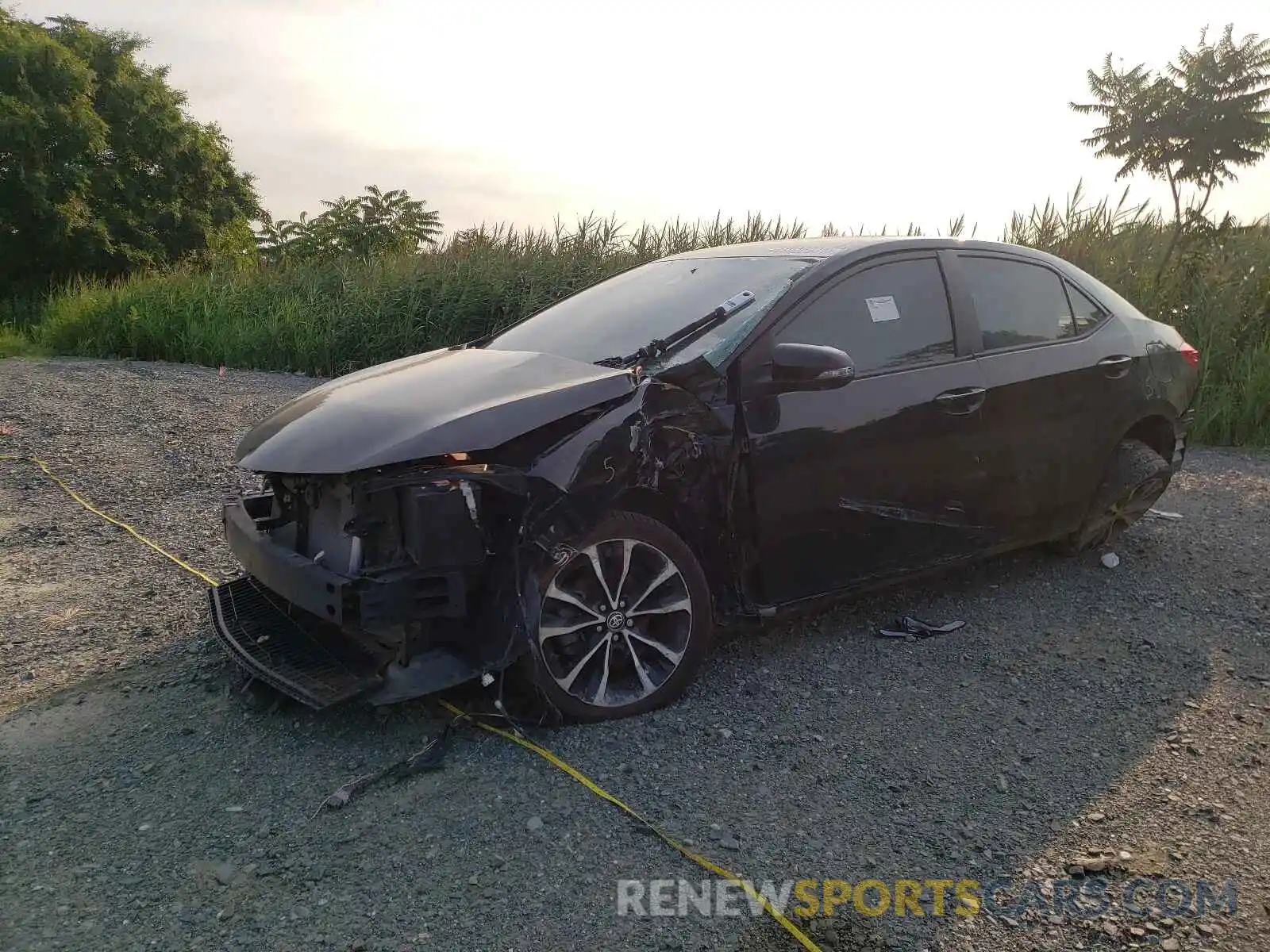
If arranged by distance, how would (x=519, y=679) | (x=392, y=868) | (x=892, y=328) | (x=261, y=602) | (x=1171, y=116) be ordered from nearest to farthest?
1. (x=392, y=868)
2. (x=519, y=679)
3. (x=261, y=602)
4. (x=892, y=328)
5. (x=1171, y=116)

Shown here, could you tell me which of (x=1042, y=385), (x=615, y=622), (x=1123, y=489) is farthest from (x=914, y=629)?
(x=615, y=622)

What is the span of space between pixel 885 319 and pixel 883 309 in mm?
46

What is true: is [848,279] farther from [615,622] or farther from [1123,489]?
[1123,489]

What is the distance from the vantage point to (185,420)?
862cm

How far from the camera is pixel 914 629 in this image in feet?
14.3

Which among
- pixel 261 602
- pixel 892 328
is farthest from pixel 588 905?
pixel 892 328

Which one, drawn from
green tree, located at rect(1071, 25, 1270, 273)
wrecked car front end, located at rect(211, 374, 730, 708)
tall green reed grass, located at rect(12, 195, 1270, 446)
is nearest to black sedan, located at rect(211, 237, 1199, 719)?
wrecked car front end, located at rect(211, 374, 730, 708)

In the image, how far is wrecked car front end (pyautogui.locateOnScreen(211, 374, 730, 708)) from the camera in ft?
10.2

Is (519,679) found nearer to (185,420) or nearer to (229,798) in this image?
(229,798)

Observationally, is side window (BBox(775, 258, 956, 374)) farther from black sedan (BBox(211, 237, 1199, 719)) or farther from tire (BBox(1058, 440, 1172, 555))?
tire (BBox(1058, 440, 1172, 555))

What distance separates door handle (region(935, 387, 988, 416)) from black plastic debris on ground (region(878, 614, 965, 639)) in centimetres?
96

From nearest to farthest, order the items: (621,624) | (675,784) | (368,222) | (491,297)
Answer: (675,784) < (621,624) < (491,297) < (368,222)

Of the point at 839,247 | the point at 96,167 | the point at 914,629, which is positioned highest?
the point at 96,167

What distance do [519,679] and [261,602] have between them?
117cm
